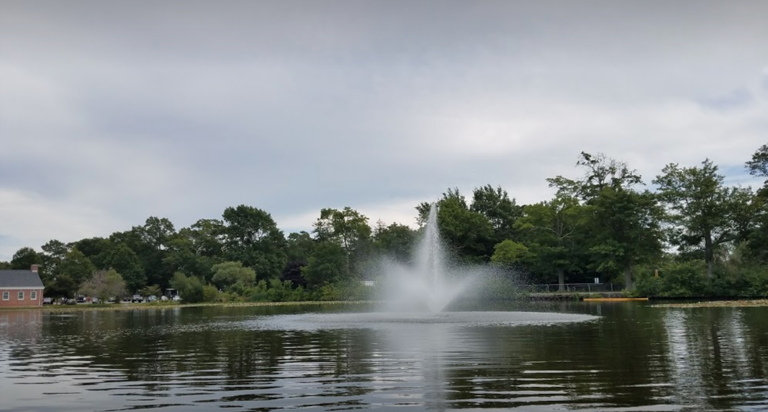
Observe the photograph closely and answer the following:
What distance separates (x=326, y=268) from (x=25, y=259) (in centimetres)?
5900

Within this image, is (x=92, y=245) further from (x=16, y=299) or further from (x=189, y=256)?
(x=16, y=299)

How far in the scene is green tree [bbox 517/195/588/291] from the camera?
72.2 meters

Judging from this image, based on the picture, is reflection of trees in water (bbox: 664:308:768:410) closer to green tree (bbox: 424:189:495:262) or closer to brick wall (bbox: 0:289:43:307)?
green tree (bbox: 424:189:495:262)

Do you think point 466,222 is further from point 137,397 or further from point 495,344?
point 137,397

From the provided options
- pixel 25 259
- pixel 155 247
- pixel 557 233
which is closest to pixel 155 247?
pixel 155 247

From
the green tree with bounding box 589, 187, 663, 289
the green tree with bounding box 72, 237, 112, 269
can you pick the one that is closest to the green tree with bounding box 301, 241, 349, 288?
the green tree with bounding box 589, 187, 663, 289

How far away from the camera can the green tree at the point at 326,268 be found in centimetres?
8338

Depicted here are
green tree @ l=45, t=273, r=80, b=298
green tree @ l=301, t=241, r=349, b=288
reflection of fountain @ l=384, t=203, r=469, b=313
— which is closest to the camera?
reflection of fountain @ l=384, t=203, r=469, b=313

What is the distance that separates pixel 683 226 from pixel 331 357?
178 ft

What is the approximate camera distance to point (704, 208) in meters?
58.4

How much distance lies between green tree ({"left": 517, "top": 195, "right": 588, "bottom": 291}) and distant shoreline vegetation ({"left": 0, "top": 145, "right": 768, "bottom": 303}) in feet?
0.47

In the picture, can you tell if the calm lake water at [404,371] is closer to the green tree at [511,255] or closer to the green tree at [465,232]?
the green tree at [511,255]

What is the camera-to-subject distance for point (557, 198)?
252 ft

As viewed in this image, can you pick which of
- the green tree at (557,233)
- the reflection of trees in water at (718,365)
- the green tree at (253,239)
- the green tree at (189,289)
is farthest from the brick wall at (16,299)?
the reflection of trees in water at (718,365)
